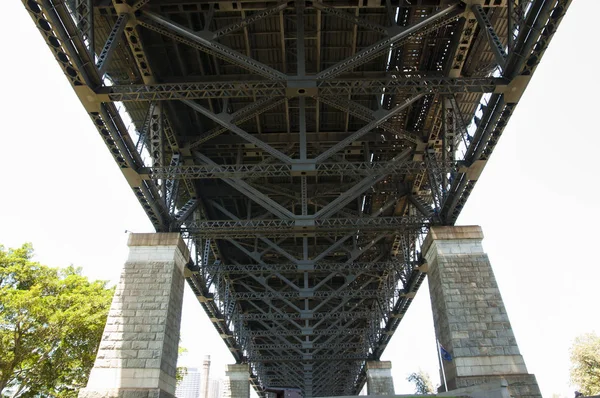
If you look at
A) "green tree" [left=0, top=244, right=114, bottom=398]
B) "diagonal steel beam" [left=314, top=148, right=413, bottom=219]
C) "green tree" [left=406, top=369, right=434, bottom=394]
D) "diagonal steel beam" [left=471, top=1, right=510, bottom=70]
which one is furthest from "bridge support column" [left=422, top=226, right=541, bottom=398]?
"green tree" [left=406, top=369, right=434, bottom=394]

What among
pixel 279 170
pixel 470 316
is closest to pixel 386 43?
pixel 279 170

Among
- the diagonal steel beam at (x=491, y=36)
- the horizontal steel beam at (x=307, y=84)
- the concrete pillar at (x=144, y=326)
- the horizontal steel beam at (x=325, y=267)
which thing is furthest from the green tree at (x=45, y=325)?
the diagonal steel beam at (x=491, y=36)

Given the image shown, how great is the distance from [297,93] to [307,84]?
432 millimetres

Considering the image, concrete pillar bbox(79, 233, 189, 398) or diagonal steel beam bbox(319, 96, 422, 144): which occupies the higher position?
diagonal steel beam bbox(319, 96, 422, 144)

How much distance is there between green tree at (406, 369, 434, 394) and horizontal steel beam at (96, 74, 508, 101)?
72.9 meters

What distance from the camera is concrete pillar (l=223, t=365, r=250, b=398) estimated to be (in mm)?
40812

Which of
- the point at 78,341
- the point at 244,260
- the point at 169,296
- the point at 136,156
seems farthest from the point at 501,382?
the point at 78,341

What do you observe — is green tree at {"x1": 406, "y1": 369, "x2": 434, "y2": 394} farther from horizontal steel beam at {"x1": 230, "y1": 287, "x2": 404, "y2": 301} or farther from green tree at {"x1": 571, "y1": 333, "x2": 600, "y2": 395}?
horizontal steel beam at {"x1": 230, "y1": 287, "x2": 404, "y2": 301}

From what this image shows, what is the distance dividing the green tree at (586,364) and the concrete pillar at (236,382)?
A: 31728 millimetres

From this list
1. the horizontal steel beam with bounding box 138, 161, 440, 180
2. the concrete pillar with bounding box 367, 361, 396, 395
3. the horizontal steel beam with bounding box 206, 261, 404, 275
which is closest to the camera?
the horizontal steel beam with bounding box 138, 161, 440, 180

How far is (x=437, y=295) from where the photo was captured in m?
18.3

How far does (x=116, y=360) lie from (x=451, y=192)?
43.3 ft

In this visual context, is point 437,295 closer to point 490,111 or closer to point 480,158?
point 480,158

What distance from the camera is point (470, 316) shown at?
16781 mm
